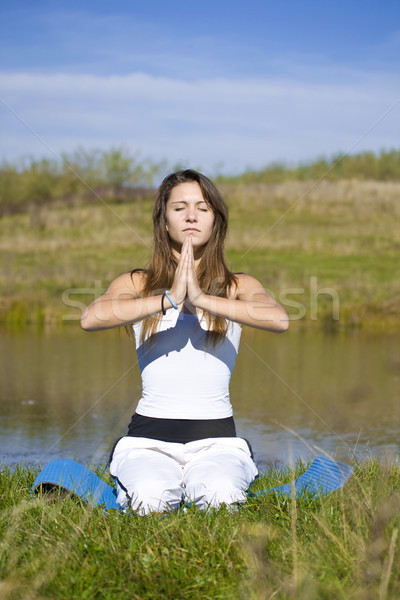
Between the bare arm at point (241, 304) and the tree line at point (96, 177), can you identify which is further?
the tree line at point (96, 177)

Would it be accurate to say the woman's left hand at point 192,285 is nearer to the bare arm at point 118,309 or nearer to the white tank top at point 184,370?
the bare arm at point 118,309

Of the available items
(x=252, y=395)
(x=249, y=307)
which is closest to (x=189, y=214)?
(x=249, y=307)

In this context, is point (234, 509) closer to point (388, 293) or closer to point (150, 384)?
point (150, 384)

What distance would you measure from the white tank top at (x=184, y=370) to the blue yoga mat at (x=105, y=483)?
1.60ft

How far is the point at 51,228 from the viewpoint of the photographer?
23.4 metres

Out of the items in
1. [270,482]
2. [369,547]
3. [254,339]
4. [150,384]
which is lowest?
[254,339]

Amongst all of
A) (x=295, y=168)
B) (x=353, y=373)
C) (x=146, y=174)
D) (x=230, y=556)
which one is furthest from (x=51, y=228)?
(x=230, y=556)

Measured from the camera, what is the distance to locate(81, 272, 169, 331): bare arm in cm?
400

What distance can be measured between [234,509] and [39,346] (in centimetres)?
846

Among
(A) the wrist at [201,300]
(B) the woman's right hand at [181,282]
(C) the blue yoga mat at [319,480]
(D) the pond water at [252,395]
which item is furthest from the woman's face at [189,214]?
(C) the blue yoga mat at [319,480]

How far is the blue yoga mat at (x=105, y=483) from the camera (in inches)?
161

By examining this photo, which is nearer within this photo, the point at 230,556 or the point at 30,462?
the point at 230,556

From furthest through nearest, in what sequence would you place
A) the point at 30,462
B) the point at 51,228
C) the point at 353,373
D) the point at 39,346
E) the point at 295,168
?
the point at 295,168 → the point at 51,228 → the point at 39,346 → the point at 353,373 → the point at 30,462

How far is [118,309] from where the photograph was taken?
4.05 meters
